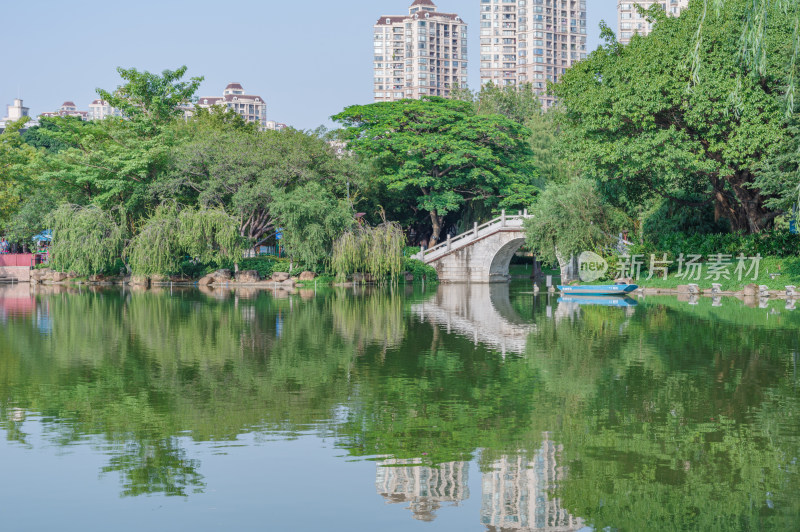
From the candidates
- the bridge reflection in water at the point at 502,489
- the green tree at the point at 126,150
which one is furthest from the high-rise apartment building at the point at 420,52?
the bridge reflection in water at the point at 502,489

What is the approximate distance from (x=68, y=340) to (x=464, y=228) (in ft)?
109

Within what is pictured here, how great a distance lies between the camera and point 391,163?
151ft

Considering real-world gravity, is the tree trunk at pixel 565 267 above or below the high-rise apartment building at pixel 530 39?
below

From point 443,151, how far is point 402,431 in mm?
Answer: 35887

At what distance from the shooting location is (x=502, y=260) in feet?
145

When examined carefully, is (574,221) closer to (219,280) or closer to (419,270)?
(419,270)

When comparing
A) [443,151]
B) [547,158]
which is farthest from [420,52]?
[443,151]

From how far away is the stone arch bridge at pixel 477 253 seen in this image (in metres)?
42.3

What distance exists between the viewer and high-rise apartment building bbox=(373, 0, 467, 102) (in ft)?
398

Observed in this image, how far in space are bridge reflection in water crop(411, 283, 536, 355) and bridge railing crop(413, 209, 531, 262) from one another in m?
7.03

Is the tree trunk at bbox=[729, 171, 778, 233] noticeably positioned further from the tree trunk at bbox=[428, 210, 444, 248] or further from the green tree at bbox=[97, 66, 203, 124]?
the green tree at bbox=[97, 66, 203, 124]

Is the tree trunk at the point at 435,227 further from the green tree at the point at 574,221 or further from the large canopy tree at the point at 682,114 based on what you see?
the large canopy tree at the point at 682,114

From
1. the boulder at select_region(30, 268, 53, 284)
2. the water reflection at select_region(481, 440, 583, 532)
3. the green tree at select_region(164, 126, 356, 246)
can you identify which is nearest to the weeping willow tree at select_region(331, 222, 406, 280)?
the green tree at select_region(164, 126, 356, 246)

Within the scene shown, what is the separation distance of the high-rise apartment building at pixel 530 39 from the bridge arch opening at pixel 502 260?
7754 centimetres
